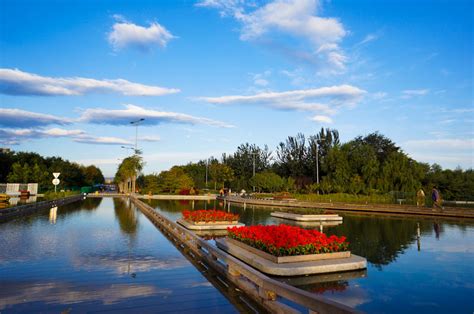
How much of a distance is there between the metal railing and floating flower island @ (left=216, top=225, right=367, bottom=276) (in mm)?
1256

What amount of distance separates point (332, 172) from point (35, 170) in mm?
53626

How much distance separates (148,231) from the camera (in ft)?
59.6

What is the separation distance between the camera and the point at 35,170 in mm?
65750

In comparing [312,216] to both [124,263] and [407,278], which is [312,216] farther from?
[124,263]

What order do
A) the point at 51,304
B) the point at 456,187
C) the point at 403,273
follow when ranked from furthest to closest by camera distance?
the point at 456,187 → the point at 403,273 → the point at 51,304

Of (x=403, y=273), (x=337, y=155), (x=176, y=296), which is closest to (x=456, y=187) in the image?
(x=337, y=155)

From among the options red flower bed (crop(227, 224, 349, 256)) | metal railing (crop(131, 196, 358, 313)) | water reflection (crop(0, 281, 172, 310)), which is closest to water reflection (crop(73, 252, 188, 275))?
metal railing (crop(131, 196, 358, 313))

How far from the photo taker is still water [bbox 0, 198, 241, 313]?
695 cm

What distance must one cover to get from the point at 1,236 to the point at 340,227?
1736cm

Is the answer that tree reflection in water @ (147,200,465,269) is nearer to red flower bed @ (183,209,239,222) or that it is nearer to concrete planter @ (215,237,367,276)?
concrete planter @ (215,237,367,276)

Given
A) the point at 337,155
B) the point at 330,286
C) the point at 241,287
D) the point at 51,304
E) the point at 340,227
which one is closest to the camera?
the point at 51,304

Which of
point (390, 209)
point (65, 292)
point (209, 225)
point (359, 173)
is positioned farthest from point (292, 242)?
point (359, 173)

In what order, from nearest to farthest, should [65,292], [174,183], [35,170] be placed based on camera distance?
[65,292] → [35,170] → [174,183]

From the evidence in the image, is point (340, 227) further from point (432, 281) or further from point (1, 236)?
point (1, 236)
